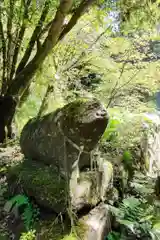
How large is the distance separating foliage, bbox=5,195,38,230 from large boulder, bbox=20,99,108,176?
0.32 metres

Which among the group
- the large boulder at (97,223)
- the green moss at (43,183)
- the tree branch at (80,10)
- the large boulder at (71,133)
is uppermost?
the tree branch at (80,10)

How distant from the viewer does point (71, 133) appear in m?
1.71

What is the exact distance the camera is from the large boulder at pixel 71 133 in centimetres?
169

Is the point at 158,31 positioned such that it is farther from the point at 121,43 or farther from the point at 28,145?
the point at 28,145

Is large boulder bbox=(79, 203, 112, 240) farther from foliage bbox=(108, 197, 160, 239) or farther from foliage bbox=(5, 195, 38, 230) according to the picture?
foliage bbox=(5, 195, 38, 230)

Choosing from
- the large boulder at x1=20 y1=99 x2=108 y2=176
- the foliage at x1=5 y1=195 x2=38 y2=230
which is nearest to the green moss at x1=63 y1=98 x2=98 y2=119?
the large boulder at x1=20 y1=99 x2=108 y2=176

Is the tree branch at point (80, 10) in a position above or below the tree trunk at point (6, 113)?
above

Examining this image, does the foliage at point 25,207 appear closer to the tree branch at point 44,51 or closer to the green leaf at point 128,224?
the green leaf at point 128,224

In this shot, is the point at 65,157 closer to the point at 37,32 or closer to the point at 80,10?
the point at 80,10

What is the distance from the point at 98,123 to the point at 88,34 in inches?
100

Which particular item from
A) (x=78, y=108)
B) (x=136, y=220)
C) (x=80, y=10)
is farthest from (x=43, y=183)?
(x=80, y=10)

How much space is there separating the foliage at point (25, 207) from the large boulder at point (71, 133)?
32 cm

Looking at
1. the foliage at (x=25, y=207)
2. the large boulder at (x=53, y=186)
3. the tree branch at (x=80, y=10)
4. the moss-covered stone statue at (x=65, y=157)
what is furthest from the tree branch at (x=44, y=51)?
the foliage at (x=25, y=207)

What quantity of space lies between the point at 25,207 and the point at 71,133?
649mm
